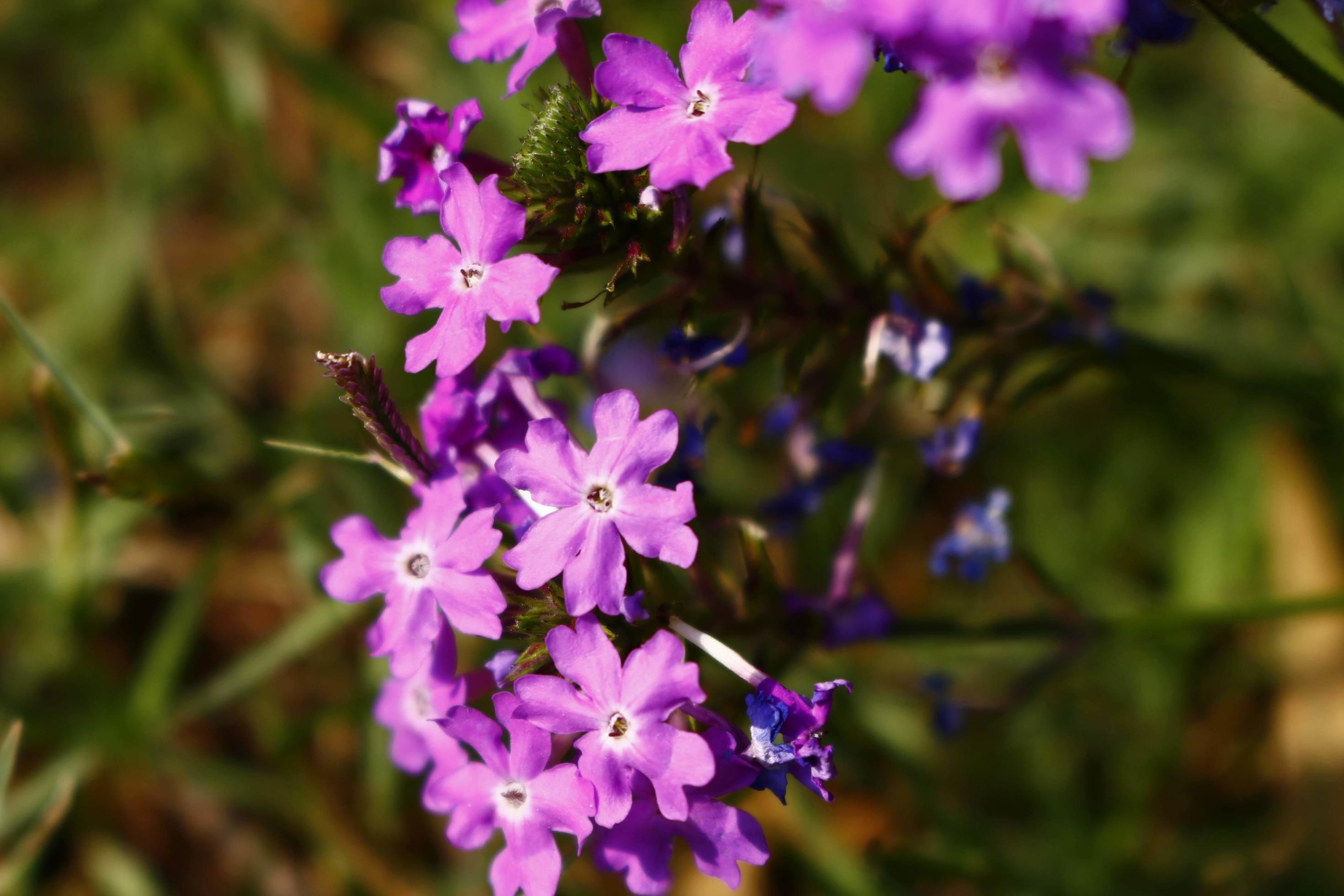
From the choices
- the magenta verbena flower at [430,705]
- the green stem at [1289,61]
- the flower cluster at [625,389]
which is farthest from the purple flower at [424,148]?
the green stem at [1289,61]

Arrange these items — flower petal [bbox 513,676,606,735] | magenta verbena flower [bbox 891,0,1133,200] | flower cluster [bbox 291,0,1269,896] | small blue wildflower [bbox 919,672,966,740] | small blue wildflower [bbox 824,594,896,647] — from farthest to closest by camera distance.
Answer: small blue wildflower [bbox 919,672,966,740] < small blue wildflower [bbox 824,594,896,647] < flower petal [bbox 513,676,606,735] < flower cluster [bbox 291,0,1269,896] < magenta verbena flower [bbox 891,0,1133,200]

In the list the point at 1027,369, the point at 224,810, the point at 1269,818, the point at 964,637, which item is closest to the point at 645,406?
the point at 1027,369

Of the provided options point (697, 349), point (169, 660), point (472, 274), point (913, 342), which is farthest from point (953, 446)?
point (169, 660)

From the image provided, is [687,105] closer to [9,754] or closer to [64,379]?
[64,379]

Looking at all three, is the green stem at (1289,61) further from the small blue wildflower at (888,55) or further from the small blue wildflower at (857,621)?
the small blue wildflower at (857,621)

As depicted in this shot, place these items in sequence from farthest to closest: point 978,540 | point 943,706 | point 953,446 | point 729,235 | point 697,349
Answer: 1. point 943,706
2. point 978,540
3. point 953,446
4. point 729,235
5. point 697,349

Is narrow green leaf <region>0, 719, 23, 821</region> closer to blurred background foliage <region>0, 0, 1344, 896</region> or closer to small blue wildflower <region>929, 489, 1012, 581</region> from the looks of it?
blurred background foliage <region>0, 0, 1344, 896</region>

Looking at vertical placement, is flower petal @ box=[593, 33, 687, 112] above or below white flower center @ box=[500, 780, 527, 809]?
above

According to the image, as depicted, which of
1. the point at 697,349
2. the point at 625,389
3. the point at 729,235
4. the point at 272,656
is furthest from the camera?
the point at 272,656

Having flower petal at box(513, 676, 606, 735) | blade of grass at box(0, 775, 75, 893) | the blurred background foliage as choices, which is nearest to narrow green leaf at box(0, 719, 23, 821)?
blade of grass at box(0, 775, 75, 893)
